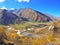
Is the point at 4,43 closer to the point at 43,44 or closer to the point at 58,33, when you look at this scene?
the point at 43,44

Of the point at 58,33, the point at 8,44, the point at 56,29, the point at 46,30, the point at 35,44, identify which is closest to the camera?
the point at 8,44

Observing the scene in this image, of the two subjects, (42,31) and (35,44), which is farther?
(42,31)

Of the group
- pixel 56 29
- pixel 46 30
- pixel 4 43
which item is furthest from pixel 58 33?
pixel 4 43

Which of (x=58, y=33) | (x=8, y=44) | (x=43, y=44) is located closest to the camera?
(x=8, y=44)

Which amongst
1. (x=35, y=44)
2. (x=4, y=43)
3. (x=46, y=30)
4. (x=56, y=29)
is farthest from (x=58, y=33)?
(x=4, y=43)

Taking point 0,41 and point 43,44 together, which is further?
point 43,44

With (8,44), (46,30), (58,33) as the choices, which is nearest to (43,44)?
(8,44)

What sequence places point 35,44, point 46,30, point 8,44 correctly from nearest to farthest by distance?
point 8,44, point 35,44, point 46,30

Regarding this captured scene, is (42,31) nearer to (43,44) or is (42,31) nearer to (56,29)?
(56,29)

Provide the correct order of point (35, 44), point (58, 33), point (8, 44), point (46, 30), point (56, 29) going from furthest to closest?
point (46, 30), point (56, 29), point (58, 33), point (35, 44), point (8, 44)
